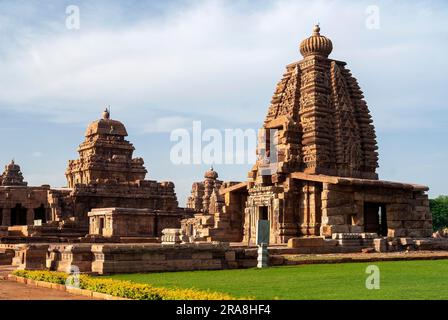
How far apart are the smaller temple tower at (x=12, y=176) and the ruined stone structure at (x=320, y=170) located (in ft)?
107

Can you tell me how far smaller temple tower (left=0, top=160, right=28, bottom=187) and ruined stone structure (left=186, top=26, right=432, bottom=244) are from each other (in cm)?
3256

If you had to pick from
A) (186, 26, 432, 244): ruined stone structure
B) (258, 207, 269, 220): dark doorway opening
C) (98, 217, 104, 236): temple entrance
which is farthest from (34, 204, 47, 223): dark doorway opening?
(258, 207, 269, 220): dark doorway opening

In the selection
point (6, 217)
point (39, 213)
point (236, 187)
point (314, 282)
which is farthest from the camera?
point (39, 213)

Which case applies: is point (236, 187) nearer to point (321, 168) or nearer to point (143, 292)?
point (321, 168)

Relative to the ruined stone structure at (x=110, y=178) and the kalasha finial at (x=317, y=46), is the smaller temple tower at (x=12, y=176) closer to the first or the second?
the ruined stone structure at (x=110, y=178)

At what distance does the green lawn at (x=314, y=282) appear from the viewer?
10430mm

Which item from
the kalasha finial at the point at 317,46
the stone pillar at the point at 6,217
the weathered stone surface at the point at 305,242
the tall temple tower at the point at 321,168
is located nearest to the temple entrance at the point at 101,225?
the tall temple tower at the point at 321,168

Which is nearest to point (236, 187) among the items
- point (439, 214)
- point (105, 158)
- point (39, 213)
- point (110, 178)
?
point (110, 178)

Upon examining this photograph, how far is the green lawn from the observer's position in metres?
10.4

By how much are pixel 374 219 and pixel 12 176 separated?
4076cm

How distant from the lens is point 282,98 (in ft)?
114

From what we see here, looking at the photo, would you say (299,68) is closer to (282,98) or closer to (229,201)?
(282,98)

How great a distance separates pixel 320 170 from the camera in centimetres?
3117

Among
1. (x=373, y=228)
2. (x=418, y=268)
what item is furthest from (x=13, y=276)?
(x=373, y=228)
